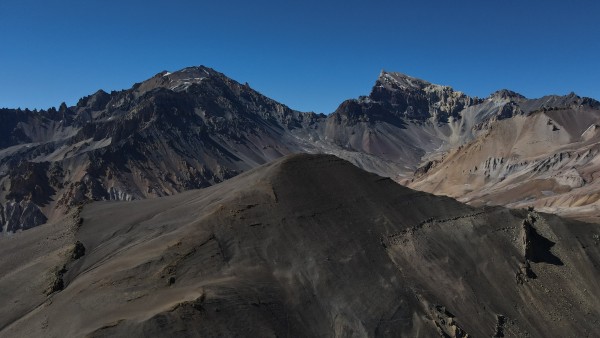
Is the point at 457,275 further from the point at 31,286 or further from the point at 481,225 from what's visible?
the point at 31,286

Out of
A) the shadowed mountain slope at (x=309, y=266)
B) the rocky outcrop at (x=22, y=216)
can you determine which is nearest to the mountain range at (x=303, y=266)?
the shadowed mountain slope at (x=309, y=266)

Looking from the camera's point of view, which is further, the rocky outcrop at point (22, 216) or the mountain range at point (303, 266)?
the rocky outcrop at point (22, 216)

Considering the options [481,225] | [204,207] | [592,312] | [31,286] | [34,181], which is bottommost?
[592,312]

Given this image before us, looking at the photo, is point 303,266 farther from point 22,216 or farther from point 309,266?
point 22,216

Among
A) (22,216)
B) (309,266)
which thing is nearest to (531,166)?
(309,266)

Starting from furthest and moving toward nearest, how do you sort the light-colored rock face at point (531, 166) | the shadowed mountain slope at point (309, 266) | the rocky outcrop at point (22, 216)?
the rocky outcrop at point (22, 216) → the light-colored rock face at point (531, 166) → the shadowed mountain slope at point (309, 266)

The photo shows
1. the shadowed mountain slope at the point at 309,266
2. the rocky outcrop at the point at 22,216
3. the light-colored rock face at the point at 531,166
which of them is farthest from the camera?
the rocky outcrop at the point at 22,216

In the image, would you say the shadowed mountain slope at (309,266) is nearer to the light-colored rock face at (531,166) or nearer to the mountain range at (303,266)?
the mountain range at (303,266)

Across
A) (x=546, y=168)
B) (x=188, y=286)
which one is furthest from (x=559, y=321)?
(x=546, y=168)
